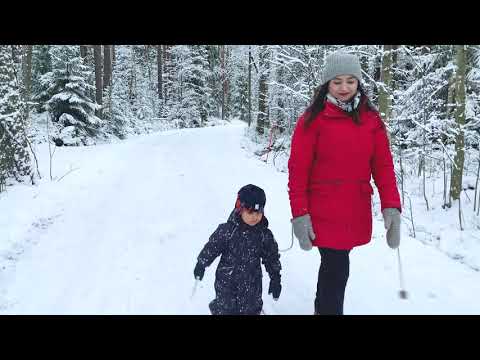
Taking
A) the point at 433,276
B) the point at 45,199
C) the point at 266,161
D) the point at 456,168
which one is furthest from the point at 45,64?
the point at 433,276

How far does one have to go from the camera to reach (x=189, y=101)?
31.6 m

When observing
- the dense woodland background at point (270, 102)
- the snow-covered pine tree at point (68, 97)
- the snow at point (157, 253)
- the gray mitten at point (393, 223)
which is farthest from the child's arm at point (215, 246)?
the snow-covered pine tree at point (68, 97)

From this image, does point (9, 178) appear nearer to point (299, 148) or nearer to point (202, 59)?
point (299, 148)

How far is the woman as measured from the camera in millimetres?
2789

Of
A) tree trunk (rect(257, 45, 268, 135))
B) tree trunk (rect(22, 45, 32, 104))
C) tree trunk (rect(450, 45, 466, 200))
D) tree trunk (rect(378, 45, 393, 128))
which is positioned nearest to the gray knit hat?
tree trunk (rect(450, 45, 466, 200))

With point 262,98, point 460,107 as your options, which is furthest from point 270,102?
point 460,107

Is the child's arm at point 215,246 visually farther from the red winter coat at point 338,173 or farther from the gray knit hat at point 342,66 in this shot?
the gray knit hat at point 342,66

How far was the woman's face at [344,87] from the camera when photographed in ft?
9.18

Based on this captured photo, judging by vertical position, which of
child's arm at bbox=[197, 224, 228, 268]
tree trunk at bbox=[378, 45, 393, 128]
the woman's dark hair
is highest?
tree trunk at bbox=[378, 45, 393, 128]

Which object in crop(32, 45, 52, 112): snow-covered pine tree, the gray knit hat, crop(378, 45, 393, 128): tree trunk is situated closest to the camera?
the gray knit hat

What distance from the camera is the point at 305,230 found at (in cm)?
278

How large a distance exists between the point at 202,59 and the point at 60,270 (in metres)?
28.4

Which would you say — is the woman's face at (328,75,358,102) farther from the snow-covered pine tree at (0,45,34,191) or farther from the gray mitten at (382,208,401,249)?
the snow-covered pine tree at (0,45,34,191)

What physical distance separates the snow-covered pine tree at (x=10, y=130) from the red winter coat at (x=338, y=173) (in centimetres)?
686
